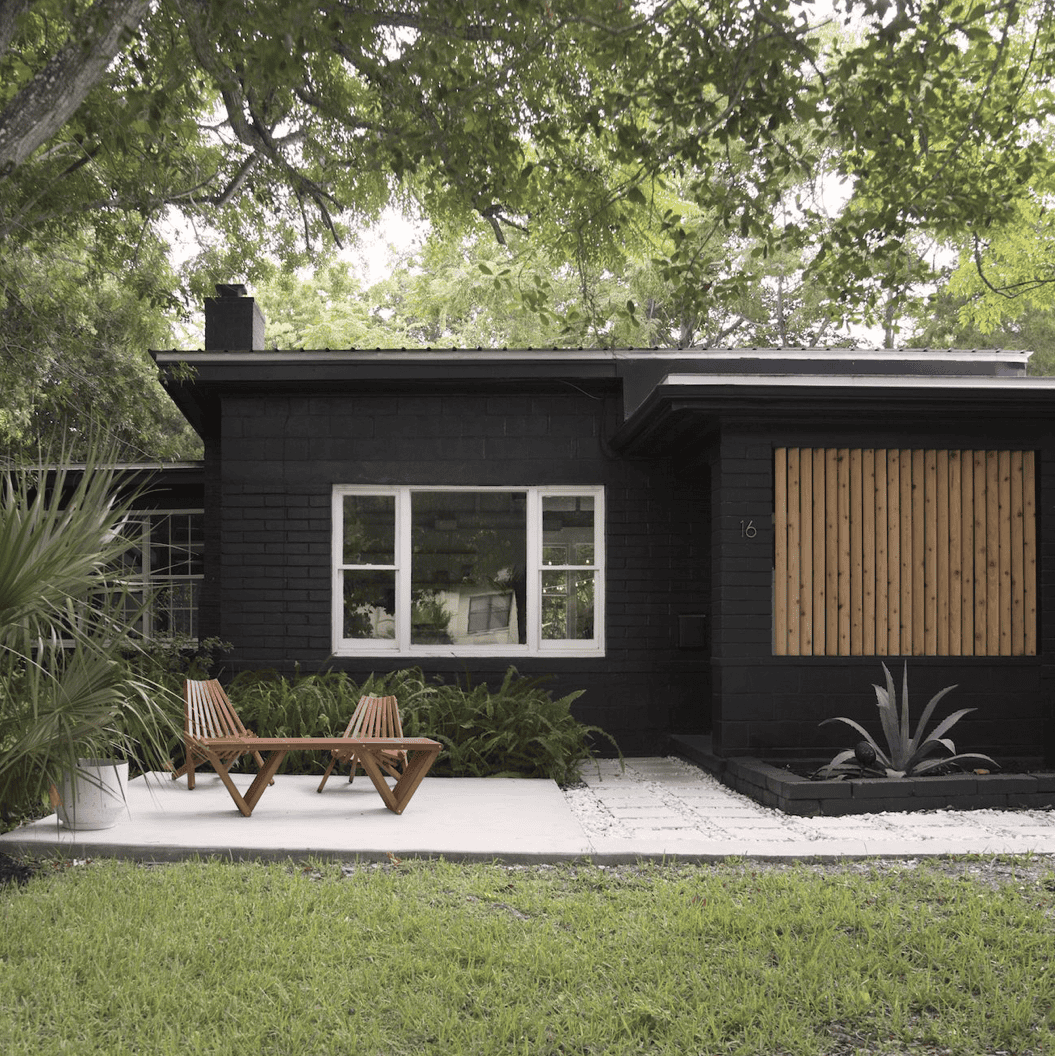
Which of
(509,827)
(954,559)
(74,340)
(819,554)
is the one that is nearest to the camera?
(509,827)

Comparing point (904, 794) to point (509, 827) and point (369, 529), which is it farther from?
point (369, 529)

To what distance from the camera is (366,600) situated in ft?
31.8

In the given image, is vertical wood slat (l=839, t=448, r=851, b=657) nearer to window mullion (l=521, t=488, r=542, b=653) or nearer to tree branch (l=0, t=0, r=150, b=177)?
window mullion (l=521, t=488, r=542, b=653)

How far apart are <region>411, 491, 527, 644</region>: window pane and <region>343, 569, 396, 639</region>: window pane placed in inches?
8.8

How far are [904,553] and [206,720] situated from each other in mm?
5466

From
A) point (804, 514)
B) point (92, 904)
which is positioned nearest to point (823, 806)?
point (804, 514)

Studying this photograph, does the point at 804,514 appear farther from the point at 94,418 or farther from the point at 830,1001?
the point at 94,418

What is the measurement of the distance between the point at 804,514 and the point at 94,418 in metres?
6.80

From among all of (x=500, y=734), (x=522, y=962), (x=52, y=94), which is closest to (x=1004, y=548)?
(x=500, y=734)

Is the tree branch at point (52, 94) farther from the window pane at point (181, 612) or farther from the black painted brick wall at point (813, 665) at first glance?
the window pane at point (181, 612)

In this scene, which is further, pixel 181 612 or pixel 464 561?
pixel 181 612

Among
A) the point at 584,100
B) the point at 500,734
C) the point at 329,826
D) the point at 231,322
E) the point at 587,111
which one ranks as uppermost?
the point at 584,100

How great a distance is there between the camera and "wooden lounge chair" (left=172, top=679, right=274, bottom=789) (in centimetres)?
692

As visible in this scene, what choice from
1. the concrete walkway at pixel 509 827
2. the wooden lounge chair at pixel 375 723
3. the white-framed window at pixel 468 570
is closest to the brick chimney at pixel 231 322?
the white-framed window at pixel 468 570
